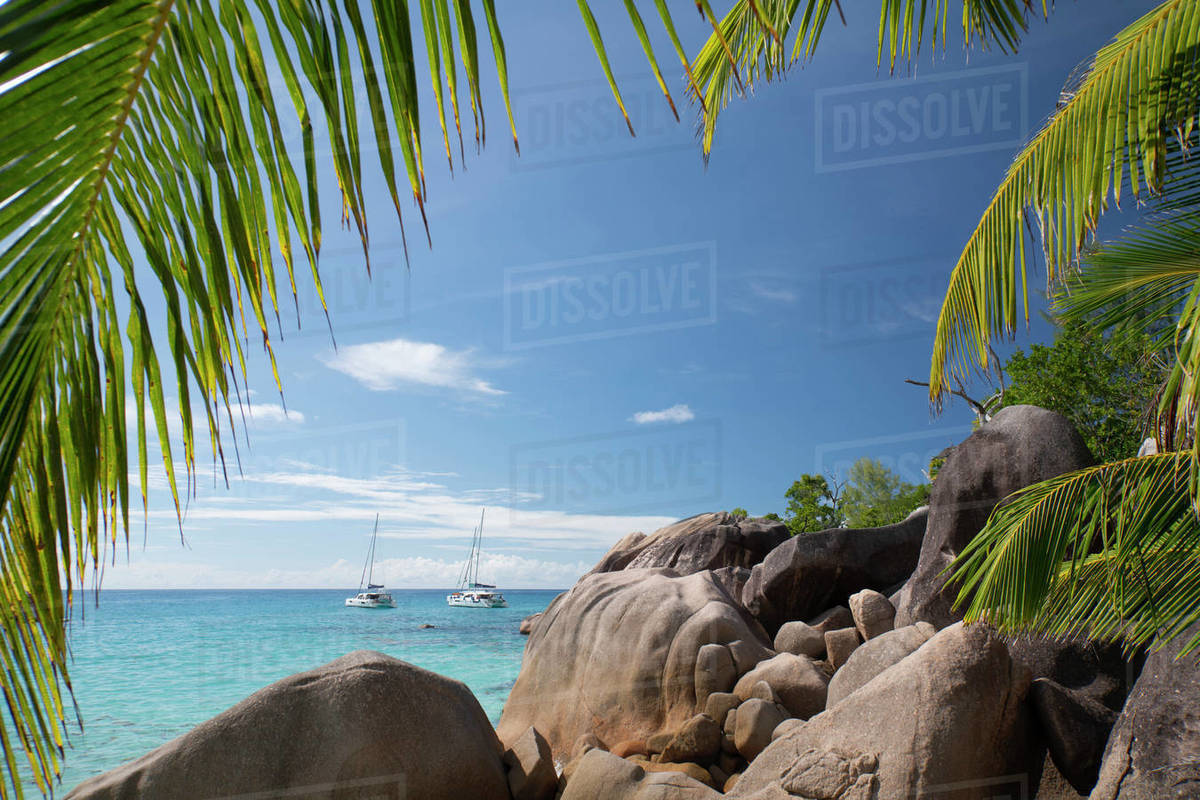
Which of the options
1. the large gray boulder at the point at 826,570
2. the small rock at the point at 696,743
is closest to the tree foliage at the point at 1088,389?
the large gray boulder at the point at 826,570

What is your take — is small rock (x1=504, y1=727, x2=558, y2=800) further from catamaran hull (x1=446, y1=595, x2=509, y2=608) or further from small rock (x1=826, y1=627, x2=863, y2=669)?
catamaran hull (x1=446, y1=595, x2=509, y2=608)

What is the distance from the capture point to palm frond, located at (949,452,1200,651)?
3447 mm

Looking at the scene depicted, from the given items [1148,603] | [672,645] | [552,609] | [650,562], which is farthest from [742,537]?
[1148,603]

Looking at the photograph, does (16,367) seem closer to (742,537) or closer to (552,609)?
(552,609)

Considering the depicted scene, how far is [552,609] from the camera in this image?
1145cm

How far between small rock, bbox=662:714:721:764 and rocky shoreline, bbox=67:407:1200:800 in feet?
0.07

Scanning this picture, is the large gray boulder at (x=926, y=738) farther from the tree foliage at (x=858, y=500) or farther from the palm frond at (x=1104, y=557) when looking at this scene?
the tree foliage at (x=858, y=500)

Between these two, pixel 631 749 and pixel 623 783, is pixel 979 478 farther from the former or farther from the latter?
pixel 623 783

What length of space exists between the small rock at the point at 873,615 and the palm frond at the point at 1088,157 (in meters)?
6.10

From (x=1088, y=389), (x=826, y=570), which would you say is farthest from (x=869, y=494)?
(x=826, y=570)

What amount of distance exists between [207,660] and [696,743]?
27.9 m

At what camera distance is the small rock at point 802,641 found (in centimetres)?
1006

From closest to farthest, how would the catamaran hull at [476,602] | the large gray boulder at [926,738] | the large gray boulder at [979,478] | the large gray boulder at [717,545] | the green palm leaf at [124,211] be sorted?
the green palm leaf at [124,211]
the large gray boulder at [926,738]
the large gray boulder at [979,478]
the large gray boulder at [717,545]
the catamaran hull at [476,602]

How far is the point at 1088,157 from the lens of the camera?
3.62 m
